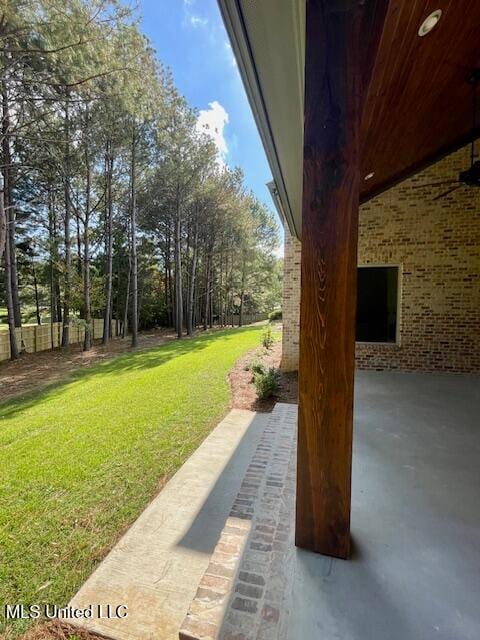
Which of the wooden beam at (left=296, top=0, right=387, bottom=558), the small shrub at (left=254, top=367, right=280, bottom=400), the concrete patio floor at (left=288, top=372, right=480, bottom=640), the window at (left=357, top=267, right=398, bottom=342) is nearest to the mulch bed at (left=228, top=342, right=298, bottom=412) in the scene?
the small shrub at (left=254, top=367, right=280, bottom=400)

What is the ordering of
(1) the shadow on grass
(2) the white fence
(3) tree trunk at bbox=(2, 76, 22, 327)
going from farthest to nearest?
(2) the white fence < (3) tree trunk at bbox=(2, 76, 22, 327) < (1) the shadow on grass

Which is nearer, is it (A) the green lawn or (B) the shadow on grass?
(A) the green lawn

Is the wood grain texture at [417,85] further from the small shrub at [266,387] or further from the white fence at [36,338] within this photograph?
the white fence at [36,338]

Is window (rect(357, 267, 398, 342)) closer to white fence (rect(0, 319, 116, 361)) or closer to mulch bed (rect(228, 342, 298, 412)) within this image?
mulch bed (rect(228, 342, 298, 412))

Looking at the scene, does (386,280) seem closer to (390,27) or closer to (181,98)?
(390,27)

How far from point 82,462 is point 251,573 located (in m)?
2.60

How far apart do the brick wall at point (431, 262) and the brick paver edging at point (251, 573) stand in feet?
14.3

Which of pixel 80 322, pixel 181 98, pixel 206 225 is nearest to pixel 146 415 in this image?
pixel 80 322

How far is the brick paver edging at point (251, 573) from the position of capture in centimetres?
131

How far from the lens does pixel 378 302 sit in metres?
5.82

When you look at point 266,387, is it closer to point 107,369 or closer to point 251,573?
point 251,573

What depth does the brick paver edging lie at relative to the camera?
1.31 m

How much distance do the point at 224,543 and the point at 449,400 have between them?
3.76m

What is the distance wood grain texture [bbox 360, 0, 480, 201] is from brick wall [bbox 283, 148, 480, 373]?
0.90 m
